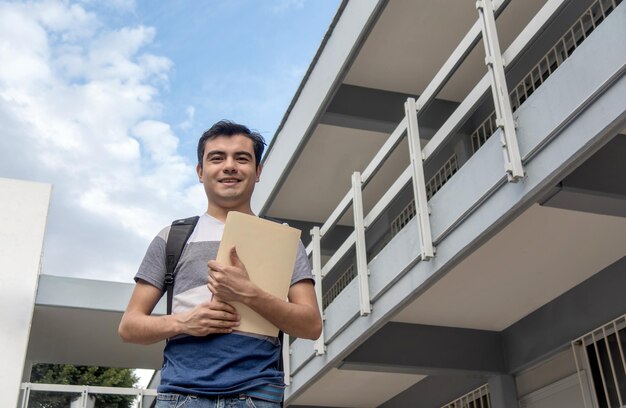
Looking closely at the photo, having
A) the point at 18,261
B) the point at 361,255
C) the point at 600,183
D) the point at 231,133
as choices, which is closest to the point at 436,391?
the point at 361,255

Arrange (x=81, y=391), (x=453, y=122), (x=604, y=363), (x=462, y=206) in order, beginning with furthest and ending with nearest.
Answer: (x=81, y=391)
(x=604, y=363)
(x=453, y=122)
(x=462, y=206)

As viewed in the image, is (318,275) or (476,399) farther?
(476,399)

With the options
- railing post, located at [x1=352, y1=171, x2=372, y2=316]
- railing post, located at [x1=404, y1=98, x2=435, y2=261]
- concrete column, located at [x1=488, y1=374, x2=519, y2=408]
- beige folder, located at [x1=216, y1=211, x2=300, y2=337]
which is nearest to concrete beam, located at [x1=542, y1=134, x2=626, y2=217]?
railing post, located at [x1=404, y1=98, x2=435, y2=261]

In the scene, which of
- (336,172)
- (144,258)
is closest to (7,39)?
(336,172)

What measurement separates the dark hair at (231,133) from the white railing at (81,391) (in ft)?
33.4

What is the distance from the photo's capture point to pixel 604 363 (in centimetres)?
725

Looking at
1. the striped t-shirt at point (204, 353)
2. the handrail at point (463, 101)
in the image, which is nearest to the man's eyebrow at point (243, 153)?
the striped t-shirt at point (204, 353)

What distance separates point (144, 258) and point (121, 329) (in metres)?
0.22

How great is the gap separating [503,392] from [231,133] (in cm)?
668

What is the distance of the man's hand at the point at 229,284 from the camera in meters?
2.00

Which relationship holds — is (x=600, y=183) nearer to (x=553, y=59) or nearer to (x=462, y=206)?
(x=462, y=206)

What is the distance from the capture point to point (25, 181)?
39.9 ft

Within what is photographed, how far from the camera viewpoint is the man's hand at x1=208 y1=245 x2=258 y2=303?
1998 mm

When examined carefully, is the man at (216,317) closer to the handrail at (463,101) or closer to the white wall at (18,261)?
the handrail at (463,101)
